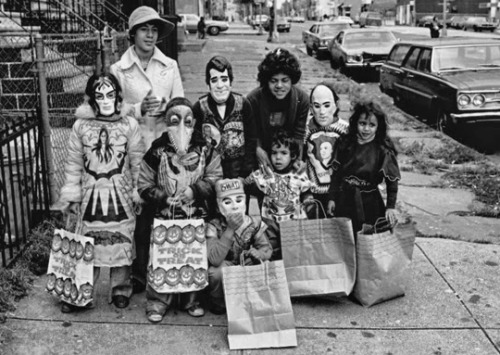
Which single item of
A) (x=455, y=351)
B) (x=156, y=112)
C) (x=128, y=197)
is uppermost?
(x=156, y=112)

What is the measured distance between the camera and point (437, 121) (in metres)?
10.8

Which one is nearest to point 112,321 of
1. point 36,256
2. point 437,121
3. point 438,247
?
point 36,256

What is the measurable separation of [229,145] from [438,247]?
209 cm

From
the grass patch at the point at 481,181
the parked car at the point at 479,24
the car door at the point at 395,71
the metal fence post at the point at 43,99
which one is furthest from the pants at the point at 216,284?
the parked car at the point at 479,24

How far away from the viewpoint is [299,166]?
4227 mm

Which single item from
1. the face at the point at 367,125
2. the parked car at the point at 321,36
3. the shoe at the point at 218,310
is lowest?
the shoe at the point at 218,310

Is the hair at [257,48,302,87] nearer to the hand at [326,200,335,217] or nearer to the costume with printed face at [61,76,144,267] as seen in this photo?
the hand at [326,200,335,217]

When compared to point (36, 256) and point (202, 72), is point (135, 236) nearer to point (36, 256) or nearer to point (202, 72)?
point (36, 256)

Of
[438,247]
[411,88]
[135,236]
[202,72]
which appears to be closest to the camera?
[135,236]

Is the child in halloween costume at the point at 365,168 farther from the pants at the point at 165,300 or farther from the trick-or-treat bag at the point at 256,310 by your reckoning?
the pants at the point at 165,300

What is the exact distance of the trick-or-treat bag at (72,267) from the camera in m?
3.97

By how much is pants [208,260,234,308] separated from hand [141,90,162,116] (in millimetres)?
1206

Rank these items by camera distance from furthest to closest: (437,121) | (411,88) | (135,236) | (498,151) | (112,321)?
(411,88)
(437,121)
(498,151)
(135,236)
(112,321)

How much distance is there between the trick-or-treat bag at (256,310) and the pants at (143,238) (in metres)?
0.81
